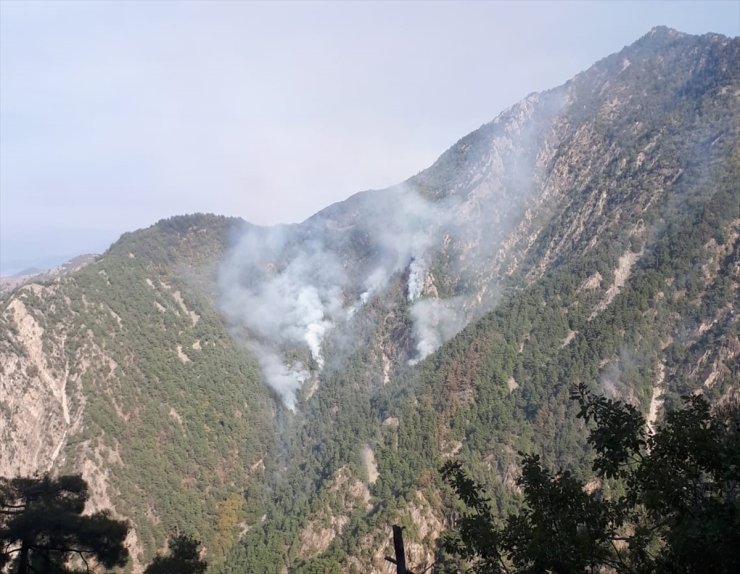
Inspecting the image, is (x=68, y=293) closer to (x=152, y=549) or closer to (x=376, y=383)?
(x=152, y=549)

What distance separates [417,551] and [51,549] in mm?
81324

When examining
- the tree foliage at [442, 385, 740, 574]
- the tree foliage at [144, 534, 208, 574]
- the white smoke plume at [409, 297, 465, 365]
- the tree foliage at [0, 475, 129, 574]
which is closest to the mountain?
the white smoke plume at [409, 297, 465, 365]

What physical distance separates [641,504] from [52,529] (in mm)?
25643

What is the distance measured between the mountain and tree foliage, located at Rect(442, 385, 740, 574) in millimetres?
88073

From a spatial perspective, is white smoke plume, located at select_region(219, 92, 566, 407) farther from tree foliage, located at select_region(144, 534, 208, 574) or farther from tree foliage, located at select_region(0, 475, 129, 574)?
tree foliage, located at select_region(0, 475, 129, 574)

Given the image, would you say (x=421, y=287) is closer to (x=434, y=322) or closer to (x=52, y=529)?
(x=434, y=322)

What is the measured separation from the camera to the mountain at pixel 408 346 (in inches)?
4400

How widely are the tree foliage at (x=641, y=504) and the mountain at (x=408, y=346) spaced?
88073 mm

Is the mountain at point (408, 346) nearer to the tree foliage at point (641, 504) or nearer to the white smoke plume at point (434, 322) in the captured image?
the white smoke plume at point (434, 322)

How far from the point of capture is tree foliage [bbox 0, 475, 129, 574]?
26516 mm

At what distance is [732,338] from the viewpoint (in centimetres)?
10562

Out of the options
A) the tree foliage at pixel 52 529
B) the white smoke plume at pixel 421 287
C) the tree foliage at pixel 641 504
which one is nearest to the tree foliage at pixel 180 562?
the tree foliage at pixel 52 529

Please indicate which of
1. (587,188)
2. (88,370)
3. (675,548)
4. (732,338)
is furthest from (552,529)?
(587,188)

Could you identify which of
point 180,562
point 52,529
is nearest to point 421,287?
point 180,562
